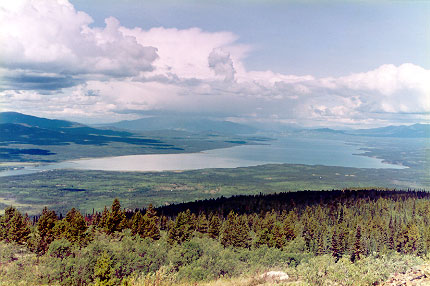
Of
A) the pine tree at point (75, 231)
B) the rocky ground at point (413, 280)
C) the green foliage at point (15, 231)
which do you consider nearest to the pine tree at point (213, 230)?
the pine tree at point (75, 231)

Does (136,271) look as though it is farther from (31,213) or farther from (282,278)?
(31,213)

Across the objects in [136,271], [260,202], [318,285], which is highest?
[318,285]

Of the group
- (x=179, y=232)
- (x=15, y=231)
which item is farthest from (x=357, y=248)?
(x=15, y=231)

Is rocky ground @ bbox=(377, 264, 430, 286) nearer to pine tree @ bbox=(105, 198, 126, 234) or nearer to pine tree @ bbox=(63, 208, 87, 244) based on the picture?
pine tree @ bbox=(63, 208, 87, 244)

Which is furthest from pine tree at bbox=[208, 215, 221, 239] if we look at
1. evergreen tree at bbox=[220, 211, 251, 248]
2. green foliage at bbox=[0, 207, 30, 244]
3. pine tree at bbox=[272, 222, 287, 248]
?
green foliage at bbox=[0, 207, 30, 244]

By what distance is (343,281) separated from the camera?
3431cm

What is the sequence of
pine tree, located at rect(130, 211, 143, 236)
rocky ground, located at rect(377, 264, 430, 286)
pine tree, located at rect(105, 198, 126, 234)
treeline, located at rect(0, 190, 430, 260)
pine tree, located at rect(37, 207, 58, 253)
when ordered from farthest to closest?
pine tree, located at rect(130, 211, 143, 236) < pine tree, located at rect(105, 198, 126, 234) < treeline, located at rect(0, 190, 430, 260) < pine tree, located at rect(37, 207, 58, 253) < rocky ground, located at rect(377, 264, 430, 286)

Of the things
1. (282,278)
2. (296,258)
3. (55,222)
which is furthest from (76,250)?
(296,258)

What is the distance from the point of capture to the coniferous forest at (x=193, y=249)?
41.1 meters

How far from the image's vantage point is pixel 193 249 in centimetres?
6041

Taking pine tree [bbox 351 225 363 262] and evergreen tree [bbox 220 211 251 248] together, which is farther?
pine tree [bbox 351 225 363 262]

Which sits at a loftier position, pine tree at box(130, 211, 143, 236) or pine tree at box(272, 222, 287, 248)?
pine tree at box(130, 211, 143, 236)

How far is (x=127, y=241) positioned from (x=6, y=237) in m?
23.2

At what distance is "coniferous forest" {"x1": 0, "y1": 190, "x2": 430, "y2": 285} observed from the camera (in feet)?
135
